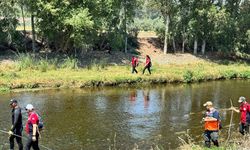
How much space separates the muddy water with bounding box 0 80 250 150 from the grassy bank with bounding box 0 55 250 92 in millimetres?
1920

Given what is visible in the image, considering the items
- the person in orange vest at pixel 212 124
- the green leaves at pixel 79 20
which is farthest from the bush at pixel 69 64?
the person in orange vest at pixel 212 124

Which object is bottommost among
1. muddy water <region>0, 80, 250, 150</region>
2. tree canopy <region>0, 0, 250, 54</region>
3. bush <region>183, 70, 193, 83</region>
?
muddy water <region>0, 80, 250, 150</region>

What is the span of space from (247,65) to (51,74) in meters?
25.8

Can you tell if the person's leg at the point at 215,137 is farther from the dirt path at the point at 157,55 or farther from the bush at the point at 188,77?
the dirt path at the point at 157,55

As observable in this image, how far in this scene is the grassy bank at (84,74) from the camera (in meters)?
39.6

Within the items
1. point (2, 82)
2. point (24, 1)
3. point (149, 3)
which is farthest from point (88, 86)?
point (149, 3)

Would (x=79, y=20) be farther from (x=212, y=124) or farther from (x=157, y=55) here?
(x=212, y=124)

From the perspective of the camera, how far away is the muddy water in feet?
77.9

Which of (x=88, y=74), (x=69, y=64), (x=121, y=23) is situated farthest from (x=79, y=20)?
(x=121, y=23)

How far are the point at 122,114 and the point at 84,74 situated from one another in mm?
14115

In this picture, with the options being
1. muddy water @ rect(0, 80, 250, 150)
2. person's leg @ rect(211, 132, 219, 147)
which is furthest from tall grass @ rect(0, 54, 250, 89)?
person's leg @ rect(211, 132, 219, 147)

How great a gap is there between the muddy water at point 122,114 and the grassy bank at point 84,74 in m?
1.92

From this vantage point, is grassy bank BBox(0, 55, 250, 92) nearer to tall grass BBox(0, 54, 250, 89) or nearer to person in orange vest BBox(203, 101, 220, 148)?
tall grass BBox(0, 54, 250, 89)

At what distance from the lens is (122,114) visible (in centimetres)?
2978
